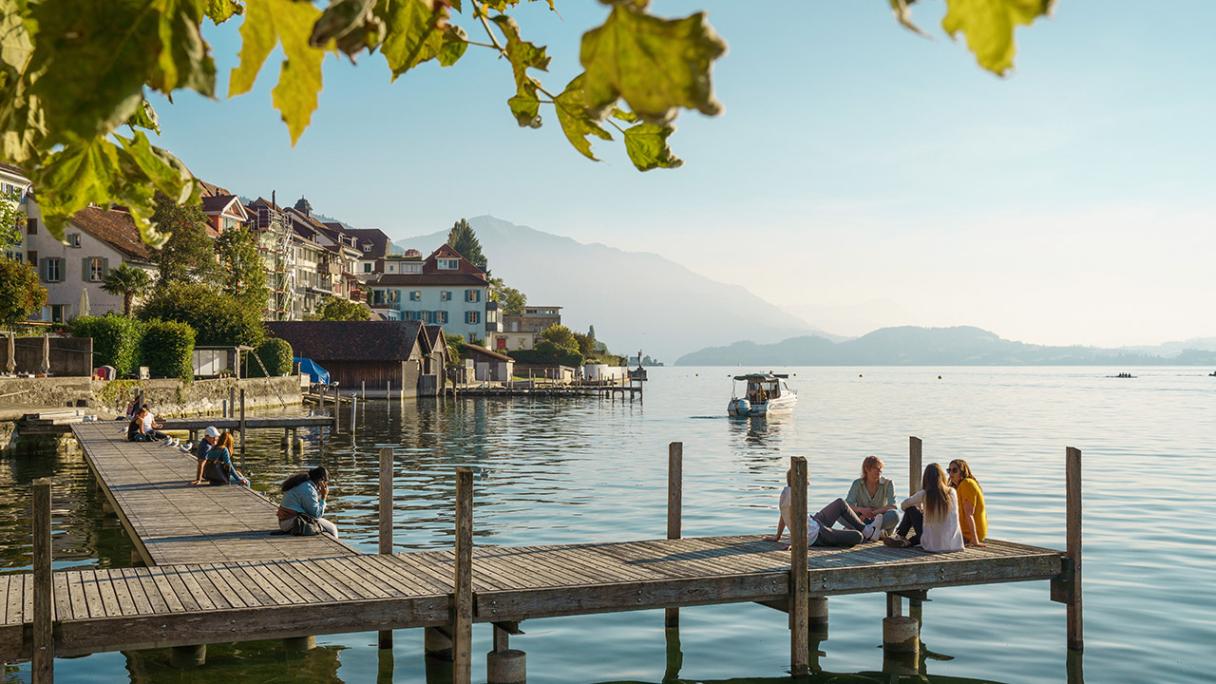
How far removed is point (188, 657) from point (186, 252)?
69877 millimetres

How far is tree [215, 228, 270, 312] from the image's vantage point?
85.6 meters

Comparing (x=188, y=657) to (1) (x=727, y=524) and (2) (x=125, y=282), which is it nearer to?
(1) (x=727, y=524)

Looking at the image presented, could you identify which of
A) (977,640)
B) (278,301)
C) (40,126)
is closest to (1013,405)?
(278,301)

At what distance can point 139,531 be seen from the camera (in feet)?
61.5

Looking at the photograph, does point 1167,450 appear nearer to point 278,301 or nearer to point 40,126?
point 40,126

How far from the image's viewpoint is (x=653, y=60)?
57.6 inches

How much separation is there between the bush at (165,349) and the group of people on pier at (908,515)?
55454 millimetres

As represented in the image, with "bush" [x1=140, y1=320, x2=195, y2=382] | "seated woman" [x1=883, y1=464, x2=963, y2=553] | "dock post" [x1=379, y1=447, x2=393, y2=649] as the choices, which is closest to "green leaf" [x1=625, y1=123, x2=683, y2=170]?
"seated woman" [x1=883, y1=464, x2=963, y2=553]

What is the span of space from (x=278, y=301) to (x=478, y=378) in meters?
24.7

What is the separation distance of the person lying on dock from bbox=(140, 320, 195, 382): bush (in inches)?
2182

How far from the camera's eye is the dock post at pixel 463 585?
1309 centimetres

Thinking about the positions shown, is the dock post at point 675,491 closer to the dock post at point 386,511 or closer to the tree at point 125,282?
the dock post at point 386,511

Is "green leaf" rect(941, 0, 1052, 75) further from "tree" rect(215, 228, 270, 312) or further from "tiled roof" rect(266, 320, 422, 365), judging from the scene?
"tiled roof" rect(266, 320, 422, 365)

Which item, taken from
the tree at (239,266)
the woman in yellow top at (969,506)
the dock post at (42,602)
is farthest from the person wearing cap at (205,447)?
the tree at (239,266)
